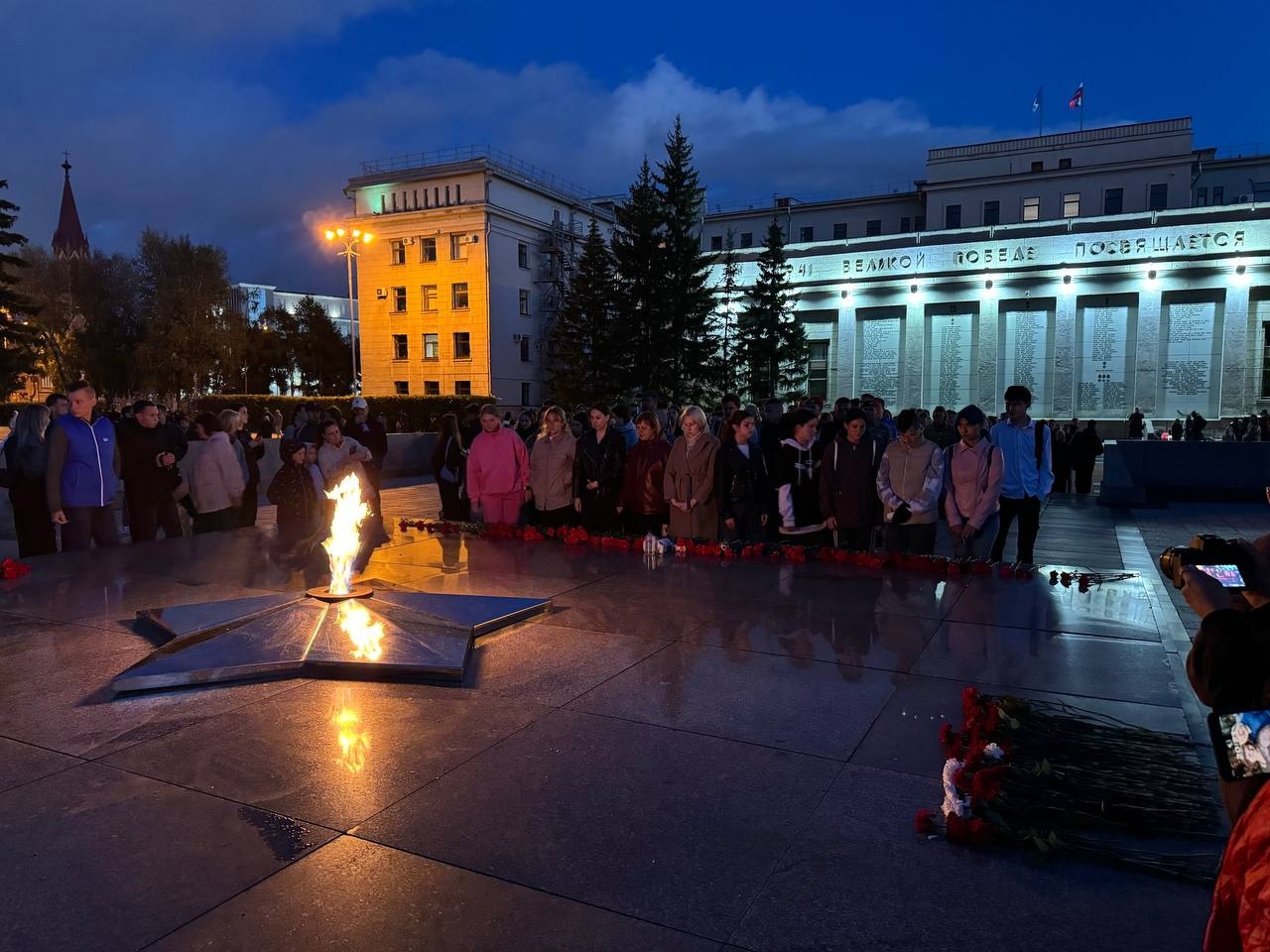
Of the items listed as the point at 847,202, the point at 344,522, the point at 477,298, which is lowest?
the point at 344,522

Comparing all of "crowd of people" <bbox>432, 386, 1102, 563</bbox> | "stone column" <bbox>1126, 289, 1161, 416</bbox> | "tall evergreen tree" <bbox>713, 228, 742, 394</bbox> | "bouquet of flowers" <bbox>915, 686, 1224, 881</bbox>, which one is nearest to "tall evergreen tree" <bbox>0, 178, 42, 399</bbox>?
"tall evergreen tree" <bbox>713, 228, 742, 394</bbox>

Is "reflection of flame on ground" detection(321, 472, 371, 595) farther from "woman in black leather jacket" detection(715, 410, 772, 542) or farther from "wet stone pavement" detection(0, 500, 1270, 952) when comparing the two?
"woman in black leather jacket" detection(715, 410, 772, 542)

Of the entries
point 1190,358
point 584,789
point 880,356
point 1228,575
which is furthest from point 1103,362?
point 1228,575

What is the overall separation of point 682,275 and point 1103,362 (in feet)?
68.4

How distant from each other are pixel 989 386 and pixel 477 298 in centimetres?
2838

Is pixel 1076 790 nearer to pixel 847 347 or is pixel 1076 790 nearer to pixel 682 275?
pixel 682 275

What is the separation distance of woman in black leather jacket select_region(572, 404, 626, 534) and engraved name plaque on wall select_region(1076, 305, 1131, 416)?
38.3m

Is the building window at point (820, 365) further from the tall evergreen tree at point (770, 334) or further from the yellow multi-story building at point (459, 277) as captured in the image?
the yellow multi-story building at point (459, 277)

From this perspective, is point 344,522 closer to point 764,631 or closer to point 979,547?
point 764,631

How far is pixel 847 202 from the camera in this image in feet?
182

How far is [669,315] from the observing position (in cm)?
3734

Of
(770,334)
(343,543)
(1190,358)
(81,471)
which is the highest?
(770,334)

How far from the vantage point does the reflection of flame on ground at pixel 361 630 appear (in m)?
5.30

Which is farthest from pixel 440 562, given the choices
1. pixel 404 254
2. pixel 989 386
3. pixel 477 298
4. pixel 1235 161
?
pixel 1235 161
